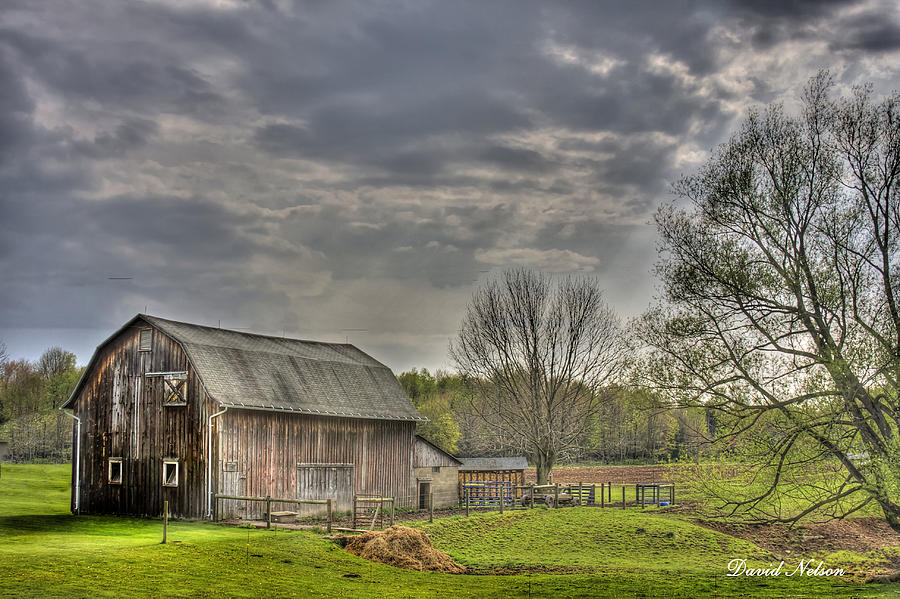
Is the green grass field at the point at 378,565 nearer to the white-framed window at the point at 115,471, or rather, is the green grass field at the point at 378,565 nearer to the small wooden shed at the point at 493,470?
the white-framed window at the point at 115,471

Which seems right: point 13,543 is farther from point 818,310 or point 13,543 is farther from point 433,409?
point 433,409

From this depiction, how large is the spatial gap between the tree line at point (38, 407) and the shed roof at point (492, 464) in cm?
4049

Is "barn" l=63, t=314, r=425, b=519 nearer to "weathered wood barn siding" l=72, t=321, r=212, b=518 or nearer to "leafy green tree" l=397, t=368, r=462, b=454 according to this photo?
"weathered wood barn siding" l=72, t=321, r=212, b=518

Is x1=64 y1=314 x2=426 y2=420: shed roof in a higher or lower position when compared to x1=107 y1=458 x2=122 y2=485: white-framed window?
higher

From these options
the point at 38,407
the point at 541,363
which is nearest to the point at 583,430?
the point at 541,363

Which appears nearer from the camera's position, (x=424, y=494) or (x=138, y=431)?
(x=138, y=431)

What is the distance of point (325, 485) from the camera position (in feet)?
117

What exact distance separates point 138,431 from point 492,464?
24380 millimetres

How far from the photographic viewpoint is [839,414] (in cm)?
1909

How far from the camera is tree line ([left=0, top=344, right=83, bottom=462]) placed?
68.6 metres

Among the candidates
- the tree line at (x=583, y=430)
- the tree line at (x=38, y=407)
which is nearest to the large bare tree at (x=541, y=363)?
the tree line at (x=583, y=430)

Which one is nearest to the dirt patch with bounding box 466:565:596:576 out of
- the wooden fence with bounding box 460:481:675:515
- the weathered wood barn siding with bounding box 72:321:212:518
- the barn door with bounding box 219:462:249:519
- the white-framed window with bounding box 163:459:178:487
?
the barn door with bounding box 219:462:249:519

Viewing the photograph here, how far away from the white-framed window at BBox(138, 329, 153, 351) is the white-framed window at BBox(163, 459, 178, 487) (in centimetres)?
499
